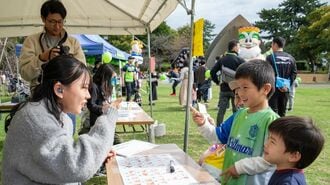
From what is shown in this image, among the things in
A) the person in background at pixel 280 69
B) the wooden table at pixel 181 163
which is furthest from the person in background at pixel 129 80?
the wooden table at pixel 181 163

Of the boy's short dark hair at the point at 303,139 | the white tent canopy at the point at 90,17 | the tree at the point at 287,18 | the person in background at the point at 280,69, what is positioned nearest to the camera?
the boy's short dark hair at the point at 303,139

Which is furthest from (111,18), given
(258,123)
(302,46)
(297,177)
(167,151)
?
(302,46)

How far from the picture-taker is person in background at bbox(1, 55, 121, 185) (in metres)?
1.38

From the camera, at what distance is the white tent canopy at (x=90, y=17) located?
5.19 m

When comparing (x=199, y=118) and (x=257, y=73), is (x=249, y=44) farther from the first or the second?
(x=257, y=73)

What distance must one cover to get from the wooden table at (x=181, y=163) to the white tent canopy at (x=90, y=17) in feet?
9.09

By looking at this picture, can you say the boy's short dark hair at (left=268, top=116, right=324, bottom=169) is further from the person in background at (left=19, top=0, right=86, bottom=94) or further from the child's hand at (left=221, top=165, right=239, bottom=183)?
the person in background at (left=19, top=0, right=86, bottom=94)

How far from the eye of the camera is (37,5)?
5414mm

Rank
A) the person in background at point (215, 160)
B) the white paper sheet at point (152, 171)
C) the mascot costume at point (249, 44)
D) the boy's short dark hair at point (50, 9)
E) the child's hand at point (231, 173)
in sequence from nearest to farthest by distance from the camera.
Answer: the white paper sheet at point (152, 171)
the child's hand at point (231, 173)
the person in background at point (215, 160)
the boy's short dark hair at point (50, 9)
the mascot costume at point (249, 44)

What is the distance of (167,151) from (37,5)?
3.98m

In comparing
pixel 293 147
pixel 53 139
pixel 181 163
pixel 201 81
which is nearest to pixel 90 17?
pixel 181 163

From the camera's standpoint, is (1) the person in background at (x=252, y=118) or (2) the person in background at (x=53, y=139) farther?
(1) the person in background at (x=252, y=118)

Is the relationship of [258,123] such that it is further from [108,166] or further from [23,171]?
[23,171]

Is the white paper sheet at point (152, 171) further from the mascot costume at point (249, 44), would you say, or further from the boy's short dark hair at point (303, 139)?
the mascot costume at point (249, 44)
